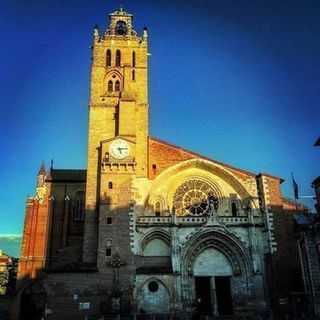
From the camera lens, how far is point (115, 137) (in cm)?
3438

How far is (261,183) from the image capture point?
115ft

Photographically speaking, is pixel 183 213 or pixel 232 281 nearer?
pixel 232 281

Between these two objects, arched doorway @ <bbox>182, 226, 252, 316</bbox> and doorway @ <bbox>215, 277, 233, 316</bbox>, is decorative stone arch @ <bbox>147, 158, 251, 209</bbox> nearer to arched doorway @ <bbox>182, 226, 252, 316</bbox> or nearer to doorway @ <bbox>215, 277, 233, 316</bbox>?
arched doorway @ <bbox>182, 226, 252, 316</bbox>

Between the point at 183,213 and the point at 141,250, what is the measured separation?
5353 mm

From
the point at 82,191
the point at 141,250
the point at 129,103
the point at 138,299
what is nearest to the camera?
the point at 138,299

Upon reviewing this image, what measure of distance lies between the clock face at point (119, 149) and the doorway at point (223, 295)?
12531 millimetres

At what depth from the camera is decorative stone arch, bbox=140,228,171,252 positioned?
32.0 meters

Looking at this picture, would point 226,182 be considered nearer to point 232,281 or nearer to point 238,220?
point 238,220

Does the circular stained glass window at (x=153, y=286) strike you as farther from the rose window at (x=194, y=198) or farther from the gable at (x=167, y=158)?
the gable at (x=167, y=158)

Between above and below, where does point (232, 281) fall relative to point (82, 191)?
below

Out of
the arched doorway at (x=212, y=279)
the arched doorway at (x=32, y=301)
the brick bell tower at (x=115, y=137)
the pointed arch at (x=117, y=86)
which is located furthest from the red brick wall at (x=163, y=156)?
the arched doorway at (x=32, y=301)

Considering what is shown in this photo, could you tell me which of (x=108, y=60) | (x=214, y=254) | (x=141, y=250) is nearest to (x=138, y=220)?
(x=141, y=250)

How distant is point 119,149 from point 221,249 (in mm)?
→ 11694

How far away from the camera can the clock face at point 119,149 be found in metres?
33.6
